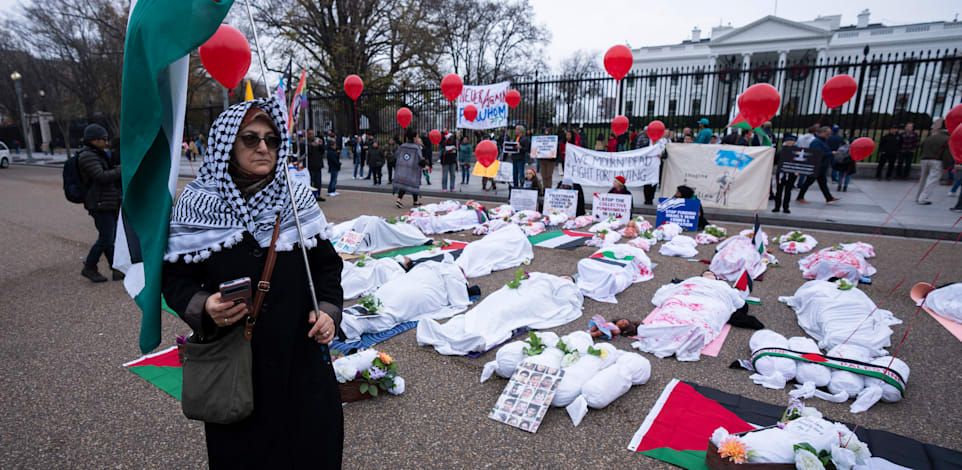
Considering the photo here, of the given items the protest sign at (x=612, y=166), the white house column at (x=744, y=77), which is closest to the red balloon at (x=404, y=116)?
the protest sign at (x=612, y=166)

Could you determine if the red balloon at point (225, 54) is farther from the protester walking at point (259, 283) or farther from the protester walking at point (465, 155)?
the protester walking at point (465, 155)

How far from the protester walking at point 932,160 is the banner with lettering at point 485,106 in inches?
394

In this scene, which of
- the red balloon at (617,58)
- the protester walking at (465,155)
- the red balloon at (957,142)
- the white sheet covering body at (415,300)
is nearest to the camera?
the red balloon at (957,142)

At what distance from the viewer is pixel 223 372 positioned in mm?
1585

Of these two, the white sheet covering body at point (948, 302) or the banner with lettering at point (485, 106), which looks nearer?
the white sheet covering body at point (948, 302)

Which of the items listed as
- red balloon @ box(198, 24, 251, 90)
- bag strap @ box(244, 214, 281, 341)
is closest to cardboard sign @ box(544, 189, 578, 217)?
red balloon @ box(198, 24, 251, 90)

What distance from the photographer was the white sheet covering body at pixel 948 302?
490 centimetres

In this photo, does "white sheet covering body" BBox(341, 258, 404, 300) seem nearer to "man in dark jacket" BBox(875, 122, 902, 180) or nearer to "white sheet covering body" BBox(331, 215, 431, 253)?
"white sheet covering body" BBox(331, 215, 431, 253)

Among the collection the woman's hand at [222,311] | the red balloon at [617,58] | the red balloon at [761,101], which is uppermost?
the red balloon at [617,58]

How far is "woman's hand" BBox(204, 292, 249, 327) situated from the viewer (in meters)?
1.50

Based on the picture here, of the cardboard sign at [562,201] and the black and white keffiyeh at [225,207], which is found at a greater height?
the black and white keffiyeh at [225,207]

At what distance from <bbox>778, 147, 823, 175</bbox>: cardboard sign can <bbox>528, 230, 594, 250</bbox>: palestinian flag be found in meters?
5.05

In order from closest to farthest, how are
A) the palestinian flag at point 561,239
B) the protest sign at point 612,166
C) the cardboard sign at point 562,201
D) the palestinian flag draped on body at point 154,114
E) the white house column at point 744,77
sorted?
the palestinian flag draped on body at point 154,114 < the palestinian flag at point 561,239 < the cardboard sign at point 562,201 < the protest sign at point 612,166 < the white house column at point 744,77

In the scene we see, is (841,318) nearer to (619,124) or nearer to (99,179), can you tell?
(99,179)
